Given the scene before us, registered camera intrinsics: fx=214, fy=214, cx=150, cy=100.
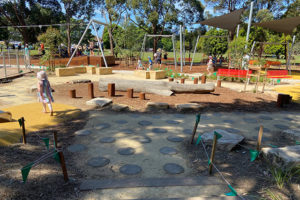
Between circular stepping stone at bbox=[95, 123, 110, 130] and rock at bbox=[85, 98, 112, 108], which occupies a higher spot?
rock at bbox=[85, 98, 112, 108]

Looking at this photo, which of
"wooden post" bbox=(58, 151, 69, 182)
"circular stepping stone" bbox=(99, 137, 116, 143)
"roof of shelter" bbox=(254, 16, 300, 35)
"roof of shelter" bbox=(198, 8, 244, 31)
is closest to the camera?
"wooden post" bbox=(58, 151, 69, 182)

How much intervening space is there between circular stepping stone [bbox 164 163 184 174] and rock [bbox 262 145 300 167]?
1270 mm

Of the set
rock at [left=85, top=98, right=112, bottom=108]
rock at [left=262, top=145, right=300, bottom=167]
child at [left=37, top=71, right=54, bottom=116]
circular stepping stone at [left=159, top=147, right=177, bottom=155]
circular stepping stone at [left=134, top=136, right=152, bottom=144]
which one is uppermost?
child at [left=37, top=71, right=54, bottom=116]

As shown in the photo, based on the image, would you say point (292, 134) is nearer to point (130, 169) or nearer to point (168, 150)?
A: point (168, 150)

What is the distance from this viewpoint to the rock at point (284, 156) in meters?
2.78

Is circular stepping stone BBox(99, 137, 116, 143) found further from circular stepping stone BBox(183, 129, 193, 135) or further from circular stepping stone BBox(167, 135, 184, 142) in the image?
circular stepping stone BBox(183, 129, 193, 135)

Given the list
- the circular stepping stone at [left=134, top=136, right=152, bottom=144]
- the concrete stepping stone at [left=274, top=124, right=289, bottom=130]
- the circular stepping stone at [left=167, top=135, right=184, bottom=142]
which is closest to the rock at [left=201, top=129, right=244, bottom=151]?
the circular stepping stone at [left=167, top=135, right=184, bottom=142]

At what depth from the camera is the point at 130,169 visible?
3119 mm

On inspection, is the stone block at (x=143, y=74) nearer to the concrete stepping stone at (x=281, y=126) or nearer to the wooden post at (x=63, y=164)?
the concrete stepping stone at (x=281, y=126)

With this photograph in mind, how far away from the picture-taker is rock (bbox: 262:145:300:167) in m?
2.78

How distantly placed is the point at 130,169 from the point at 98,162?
0.55m

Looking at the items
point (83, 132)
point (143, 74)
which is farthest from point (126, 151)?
point (143, 74)

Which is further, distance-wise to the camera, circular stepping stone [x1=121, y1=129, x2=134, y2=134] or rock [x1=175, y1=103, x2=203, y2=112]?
rock [x1=175, y1=103, x2=203, y2=112]

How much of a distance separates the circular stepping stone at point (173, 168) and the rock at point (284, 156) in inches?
50.0
